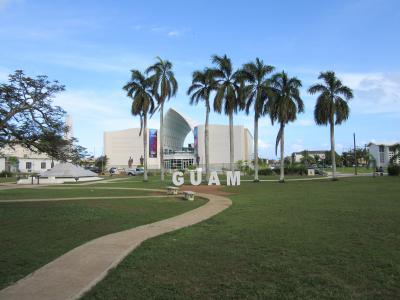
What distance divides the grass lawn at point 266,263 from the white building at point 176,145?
363ft

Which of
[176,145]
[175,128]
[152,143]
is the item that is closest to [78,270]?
[152,143]

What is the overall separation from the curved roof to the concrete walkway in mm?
120486

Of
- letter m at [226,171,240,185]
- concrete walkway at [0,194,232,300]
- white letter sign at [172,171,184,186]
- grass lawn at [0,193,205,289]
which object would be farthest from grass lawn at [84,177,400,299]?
letter m at [226,171,240,185]

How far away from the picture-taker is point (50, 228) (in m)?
11.5

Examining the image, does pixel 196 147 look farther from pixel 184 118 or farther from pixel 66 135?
pixel 66 135

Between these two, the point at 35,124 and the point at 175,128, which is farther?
the point at 175,128

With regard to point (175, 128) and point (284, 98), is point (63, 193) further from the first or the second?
point (175, 128)

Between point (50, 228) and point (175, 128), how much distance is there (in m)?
128

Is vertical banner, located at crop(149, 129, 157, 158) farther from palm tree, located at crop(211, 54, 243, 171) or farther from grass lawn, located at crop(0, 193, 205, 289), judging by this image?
grass lawn, located at crop(0, 193, 205, 289)

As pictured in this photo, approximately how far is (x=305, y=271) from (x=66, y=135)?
11.8 meters

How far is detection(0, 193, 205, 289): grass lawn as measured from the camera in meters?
7.39

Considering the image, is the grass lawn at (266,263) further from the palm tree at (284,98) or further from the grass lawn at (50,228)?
the palm tree at (284,98)

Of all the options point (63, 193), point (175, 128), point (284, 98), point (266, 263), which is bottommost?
point (266, 263)

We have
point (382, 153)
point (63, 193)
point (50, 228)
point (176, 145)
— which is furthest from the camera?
point (176, 145)
